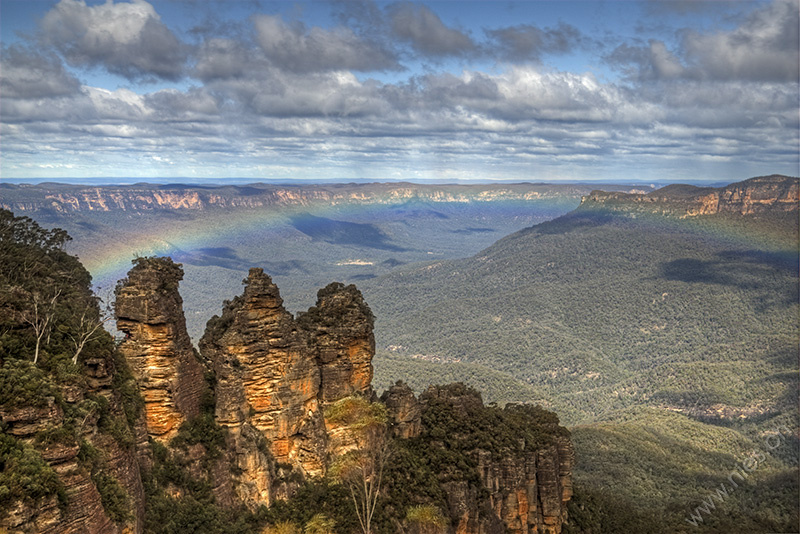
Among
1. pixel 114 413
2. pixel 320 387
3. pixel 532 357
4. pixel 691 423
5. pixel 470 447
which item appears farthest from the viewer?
pixel 532 357

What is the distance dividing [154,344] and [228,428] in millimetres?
5326

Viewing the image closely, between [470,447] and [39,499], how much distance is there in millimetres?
28137

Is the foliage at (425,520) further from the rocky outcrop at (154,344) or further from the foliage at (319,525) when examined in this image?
the rocky outcrop at (154,344)

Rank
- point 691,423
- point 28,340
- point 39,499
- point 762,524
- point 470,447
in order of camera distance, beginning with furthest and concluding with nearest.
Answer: point 691,423, point 762,524, point 470,447, point 28,340, point 39,499

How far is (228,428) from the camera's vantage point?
3033 cm

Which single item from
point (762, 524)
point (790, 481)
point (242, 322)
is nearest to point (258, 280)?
point (242, 322)

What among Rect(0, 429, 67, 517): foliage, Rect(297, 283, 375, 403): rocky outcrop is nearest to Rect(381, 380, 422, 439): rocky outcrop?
Rect(297, 283, 375, 403): rocky outcrop

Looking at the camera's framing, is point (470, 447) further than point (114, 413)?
Yes

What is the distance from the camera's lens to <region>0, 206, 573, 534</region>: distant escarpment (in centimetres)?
2006

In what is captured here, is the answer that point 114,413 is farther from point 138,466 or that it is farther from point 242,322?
point 242,322

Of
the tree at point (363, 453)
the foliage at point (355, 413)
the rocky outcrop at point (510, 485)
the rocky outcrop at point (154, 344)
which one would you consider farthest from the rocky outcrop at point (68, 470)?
the rocky outcrop at point (510, 485)

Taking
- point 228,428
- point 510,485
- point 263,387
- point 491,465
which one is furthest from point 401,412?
point 228,428

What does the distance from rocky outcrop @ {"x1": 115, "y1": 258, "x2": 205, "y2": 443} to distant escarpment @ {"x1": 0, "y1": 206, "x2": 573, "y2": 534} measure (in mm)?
60

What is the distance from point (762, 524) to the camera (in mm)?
56906
